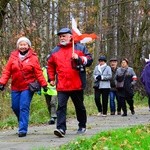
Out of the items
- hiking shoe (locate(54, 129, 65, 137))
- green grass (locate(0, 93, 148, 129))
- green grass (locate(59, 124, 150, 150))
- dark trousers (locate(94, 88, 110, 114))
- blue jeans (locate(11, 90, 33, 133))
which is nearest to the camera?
green grass (locate(59, 124, 150, 150))

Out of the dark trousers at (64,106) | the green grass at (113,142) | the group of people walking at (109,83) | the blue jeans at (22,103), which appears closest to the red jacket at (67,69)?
the dark trousers at (64,106)

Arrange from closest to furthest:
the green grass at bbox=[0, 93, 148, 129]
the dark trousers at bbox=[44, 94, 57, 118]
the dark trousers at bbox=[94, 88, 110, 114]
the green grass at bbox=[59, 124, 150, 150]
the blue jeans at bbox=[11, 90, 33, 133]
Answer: the green grass at bbox=[59, 124, 150, 150] < the blue jeans at bbox=[11, 90, 33, 133] < the dark trousers at bbox=[44, 94, 57, 118] < the green grass at bbox=[0, 93, 148, 129] < the dark trousers at bbox=[94, 88, 110, 114]

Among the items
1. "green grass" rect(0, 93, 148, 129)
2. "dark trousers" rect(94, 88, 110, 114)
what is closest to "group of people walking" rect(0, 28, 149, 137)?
"green grass" rect(0, 93, 148, 129)

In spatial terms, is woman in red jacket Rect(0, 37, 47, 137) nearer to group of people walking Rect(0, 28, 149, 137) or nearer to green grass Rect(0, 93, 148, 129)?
group of people walking Rect(0, 28, 149, 137)

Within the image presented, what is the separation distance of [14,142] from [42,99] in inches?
332

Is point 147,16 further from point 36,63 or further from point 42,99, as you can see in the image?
point 36,63

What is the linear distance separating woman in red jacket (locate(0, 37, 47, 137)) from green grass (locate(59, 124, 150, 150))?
193cm

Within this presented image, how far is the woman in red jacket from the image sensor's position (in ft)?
31.9

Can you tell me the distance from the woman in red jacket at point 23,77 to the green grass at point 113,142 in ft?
6.33

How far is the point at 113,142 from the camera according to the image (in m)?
7.77

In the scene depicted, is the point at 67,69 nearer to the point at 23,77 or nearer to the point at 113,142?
the point at 23,77

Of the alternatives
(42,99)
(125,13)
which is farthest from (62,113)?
(125,13)

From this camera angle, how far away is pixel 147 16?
34.4 metres

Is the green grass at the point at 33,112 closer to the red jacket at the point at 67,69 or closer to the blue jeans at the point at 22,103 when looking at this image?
the blue jeans at the point at 22,103
